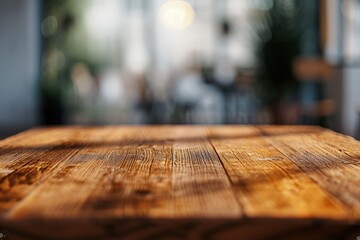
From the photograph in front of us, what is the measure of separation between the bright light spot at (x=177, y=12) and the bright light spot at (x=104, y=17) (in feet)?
2.68

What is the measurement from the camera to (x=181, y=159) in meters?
1.34

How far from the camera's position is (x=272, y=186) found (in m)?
1.00

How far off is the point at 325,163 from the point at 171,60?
27.7ft

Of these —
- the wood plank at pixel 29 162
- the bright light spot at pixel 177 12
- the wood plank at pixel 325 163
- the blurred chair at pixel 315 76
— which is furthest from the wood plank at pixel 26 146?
the bright light spot at pixel 177 12

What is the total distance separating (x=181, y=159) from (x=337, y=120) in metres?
5.41

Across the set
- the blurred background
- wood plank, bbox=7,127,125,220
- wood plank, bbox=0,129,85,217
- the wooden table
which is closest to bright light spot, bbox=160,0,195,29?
the blurred background

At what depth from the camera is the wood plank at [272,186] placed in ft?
2.68

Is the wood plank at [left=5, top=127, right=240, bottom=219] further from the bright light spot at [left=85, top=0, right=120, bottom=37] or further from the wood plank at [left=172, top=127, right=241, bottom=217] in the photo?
the bright light spot at [left=85, top=0, right=120, bottom=37]

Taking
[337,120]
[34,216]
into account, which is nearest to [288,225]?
[34,216]

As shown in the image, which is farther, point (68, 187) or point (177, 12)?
point (177, 12)

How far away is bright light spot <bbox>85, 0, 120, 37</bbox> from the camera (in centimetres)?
941

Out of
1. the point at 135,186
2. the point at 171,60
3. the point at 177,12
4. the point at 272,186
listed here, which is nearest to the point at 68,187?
the point at 135,186

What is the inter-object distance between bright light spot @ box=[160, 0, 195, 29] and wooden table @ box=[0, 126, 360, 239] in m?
7.54

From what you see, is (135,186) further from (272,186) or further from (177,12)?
(177,12)
